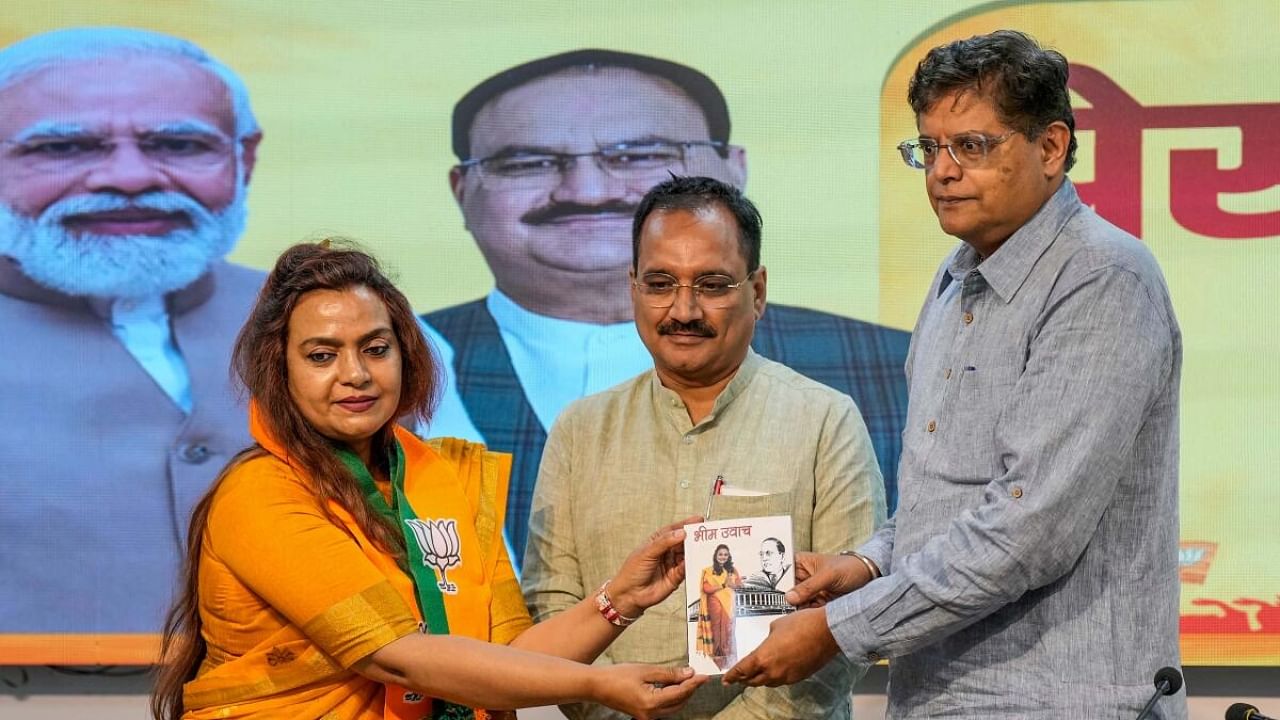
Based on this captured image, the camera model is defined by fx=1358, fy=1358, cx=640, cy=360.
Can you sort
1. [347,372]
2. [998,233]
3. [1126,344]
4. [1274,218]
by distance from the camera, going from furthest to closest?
1. [1274,218]
2. [347,372]
3. [998,233]
4. [1126,344]

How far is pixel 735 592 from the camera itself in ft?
7.25

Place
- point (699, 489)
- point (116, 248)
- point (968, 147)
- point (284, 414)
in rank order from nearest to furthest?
point (968, 147) → point (284, 414) → point (699, 489) → point (116, 248)

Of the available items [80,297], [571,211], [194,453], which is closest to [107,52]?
[80,297]

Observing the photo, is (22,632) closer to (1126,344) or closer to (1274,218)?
(1126,344)

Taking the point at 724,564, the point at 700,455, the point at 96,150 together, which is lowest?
the point at 724,564

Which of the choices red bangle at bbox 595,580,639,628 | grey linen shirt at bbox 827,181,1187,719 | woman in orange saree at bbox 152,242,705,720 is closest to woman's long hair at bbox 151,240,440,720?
woman in orange saree at bbox 152,242,705,720

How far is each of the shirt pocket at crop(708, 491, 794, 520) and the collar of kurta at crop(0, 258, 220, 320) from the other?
1.94 m

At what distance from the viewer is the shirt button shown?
3742 mm

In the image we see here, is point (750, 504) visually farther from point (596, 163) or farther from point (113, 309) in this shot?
point (113, 309)

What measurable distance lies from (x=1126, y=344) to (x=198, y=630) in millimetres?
1587

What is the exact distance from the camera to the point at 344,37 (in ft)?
12.3

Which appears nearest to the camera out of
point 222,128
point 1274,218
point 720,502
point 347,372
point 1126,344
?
point 1126,344

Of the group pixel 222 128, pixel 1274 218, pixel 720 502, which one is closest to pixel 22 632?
pixel 222 128

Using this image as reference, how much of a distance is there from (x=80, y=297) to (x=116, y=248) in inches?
6.7
